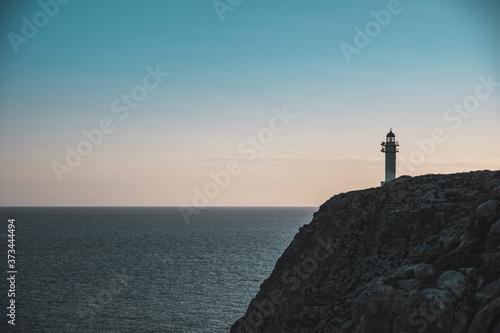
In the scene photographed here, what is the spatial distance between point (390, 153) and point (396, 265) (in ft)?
104

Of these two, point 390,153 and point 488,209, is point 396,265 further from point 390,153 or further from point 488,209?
point 390,153

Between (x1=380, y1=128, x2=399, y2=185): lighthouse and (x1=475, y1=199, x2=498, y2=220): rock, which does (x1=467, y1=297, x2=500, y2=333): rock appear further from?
(x1=380, y1=128, x2=399, y2=185): lighthouse

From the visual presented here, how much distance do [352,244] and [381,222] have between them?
8.49ft

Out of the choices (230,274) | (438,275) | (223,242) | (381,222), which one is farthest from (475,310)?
(223,242)

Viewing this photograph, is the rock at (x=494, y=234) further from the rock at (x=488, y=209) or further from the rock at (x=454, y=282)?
the rock at (x=454, y=282)

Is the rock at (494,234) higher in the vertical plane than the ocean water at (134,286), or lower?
higher

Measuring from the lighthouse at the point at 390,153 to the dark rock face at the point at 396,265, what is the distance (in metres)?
20.9

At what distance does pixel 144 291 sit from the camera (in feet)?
232

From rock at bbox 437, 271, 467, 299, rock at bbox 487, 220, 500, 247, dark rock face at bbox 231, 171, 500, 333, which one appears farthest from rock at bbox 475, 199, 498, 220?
rock at bbox 437, 271, 467, 299

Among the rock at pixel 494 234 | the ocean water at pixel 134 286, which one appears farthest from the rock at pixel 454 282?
the ocean water at pixel 134 286

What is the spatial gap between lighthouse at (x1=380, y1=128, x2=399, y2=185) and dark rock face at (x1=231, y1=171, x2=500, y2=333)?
2093cm

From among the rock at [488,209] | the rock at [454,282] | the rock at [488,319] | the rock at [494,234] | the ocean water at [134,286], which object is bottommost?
the ocean water at [134,286]

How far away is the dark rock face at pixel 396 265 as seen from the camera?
582 inches

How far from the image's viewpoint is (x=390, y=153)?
52156 millimetres
